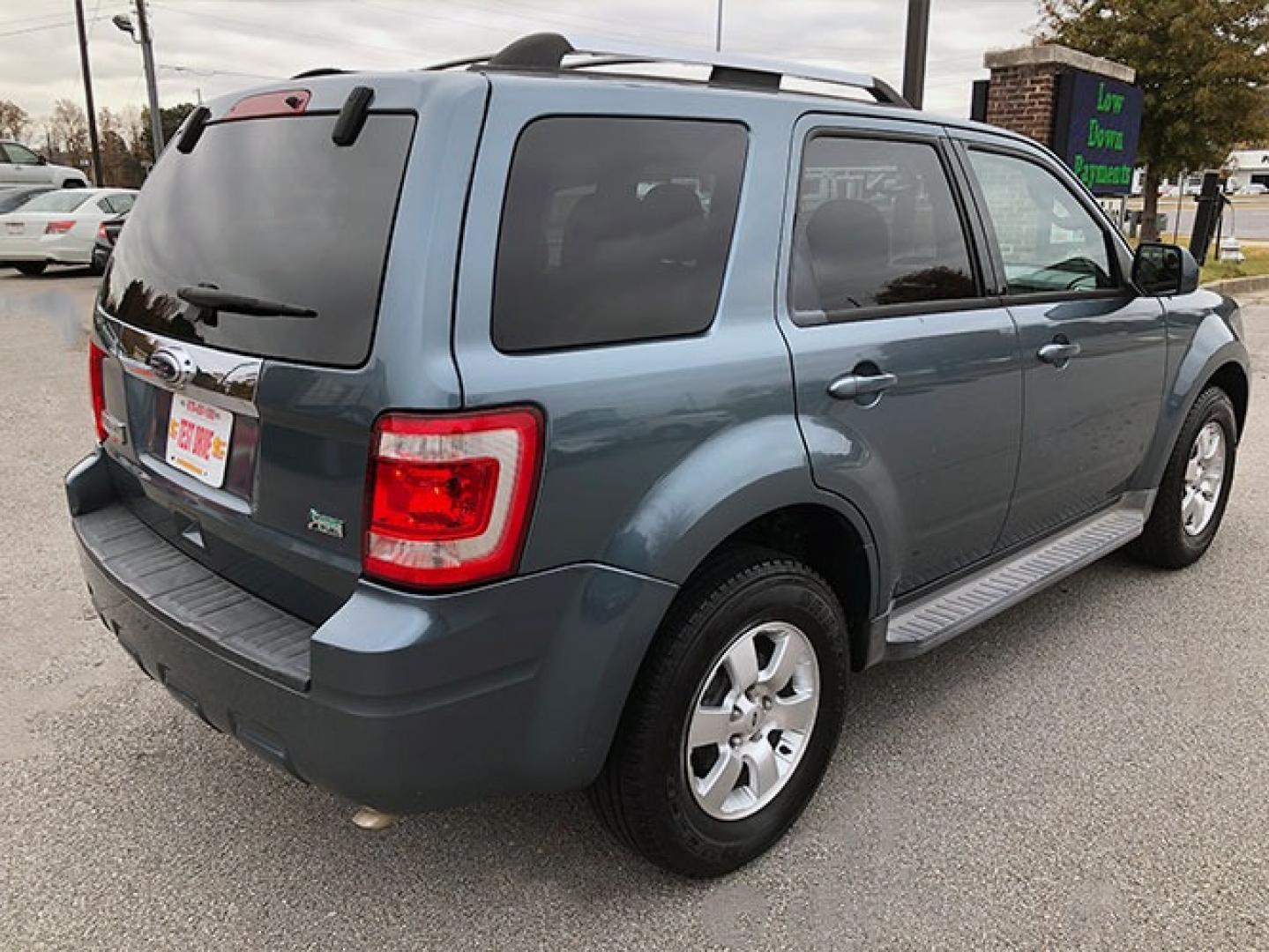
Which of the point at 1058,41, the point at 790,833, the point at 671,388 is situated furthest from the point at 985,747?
the point at 1058,41

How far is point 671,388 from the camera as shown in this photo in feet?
7.16

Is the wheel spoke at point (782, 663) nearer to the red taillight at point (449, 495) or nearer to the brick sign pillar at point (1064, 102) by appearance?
the red taillight at point (449, 495)

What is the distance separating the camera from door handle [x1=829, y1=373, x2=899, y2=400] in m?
2.54

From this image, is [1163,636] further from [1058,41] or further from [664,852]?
[1058,41]

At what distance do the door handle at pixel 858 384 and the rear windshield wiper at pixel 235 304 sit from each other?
1232 mm

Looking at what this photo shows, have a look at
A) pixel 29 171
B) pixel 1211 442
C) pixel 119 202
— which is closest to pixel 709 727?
pixel 1211 442

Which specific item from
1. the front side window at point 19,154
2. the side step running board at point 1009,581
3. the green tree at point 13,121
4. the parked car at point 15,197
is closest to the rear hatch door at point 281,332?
the side step running board at point 1009,581

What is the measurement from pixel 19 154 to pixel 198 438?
24480 mm

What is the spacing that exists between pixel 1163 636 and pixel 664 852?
243 cm

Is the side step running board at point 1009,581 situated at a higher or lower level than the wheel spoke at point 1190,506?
higher

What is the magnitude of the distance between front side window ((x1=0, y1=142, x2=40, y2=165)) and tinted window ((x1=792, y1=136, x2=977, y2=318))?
23866mm

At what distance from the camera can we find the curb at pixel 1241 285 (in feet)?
50.4

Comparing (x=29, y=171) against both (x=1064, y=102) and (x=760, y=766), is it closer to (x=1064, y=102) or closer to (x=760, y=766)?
(x=1064, y=102)

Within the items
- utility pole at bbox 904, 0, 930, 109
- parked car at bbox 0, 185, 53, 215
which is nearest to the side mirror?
utility pole at bbox 904, 0, 930, 109
